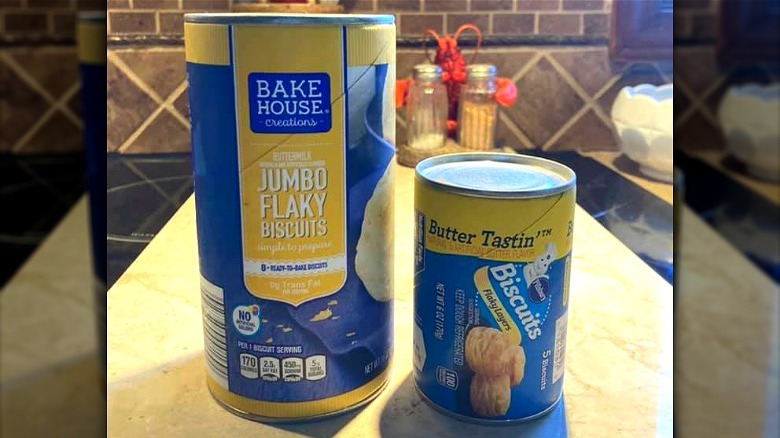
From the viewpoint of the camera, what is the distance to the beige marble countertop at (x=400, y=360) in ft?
1.40

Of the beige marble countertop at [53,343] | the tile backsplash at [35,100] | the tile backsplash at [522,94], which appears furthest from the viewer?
the tile backsplash at [35,100]

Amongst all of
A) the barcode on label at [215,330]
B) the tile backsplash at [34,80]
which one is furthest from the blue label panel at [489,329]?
the tile backsplash at [34,80]

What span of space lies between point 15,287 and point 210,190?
0.69 m

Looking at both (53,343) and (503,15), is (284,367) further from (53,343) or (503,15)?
(503,15)

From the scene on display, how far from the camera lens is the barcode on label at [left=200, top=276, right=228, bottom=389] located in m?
0.41

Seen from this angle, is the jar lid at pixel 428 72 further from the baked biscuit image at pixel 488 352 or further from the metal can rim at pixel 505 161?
the baked biscuit image at pixel 488 352

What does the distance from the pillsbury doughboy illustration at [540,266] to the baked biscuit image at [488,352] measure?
0.11 feet

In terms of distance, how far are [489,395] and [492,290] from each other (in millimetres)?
63

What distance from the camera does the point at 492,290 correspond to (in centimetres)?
40

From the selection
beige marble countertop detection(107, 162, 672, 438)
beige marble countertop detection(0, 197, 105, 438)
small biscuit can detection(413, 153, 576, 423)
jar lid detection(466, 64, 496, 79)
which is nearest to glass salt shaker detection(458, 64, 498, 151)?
jar lid detection(466, 64, 496, 79)

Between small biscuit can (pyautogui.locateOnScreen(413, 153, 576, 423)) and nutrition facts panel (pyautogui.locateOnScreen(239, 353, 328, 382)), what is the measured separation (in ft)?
0.21

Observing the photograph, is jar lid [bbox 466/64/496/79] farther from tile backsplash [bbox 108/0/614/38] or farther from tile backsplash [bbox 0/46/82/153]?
tile backsplash [bbox 0/46/82/153]

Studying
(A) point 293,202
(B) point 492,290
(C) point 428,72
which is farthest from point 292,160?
(C) point 428,72

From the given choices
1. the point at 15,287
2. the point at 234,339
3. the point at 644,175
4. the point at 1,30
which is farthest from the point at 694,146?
the point at 1,30
